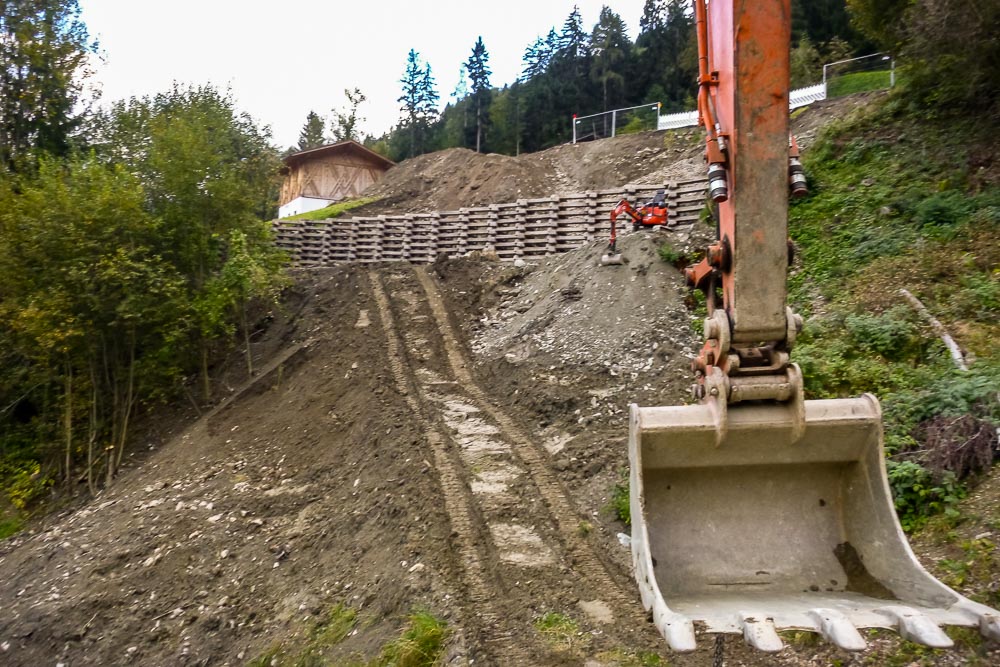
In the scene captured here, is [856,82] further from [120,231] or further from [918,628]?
[918,628]

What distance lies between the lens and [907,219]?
1135 cm

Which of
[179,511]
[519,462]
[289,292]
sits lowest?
[179,511]

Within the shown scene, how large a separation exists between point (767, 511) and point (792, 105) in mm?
23561

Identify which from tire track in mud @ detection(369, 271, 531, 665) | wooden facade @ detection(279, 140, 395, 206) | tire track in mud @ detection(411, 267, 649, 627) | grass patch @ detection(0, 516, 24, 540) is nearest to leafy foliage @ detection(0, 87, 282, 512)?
grass patch @ detection(0, 516, 24, 540)

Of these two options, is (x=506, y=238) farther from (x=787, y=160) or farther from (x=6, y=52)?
(x=787, y=160)

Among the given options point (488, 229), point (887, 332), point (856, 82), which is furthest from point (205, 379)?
point (856, 82)

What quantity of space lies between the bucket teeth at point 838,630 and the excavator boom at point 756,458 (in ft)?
0.07

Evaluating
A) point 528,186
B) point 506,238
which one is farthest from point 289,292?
point 528,186

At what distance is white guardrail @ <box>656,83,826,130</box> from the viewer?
23.9 meters

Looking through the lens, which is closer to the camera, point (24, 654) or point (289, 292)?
point (24, 654)

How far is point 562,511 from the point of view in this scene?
7.39m

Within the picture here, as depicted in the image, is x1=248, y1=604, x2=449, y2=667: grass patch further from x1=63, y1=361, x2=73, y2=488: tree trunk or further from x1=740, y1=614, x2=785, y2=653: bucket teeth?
x1=63, y1=361, x2=73, y2=488: tree trunk

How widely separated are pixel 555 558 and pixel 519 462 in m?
2.15

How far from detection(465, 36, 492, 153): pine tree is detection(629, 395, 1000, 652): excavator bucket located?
148ft
